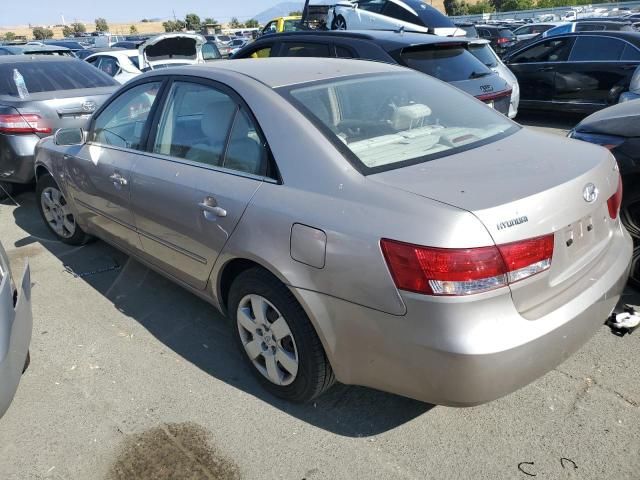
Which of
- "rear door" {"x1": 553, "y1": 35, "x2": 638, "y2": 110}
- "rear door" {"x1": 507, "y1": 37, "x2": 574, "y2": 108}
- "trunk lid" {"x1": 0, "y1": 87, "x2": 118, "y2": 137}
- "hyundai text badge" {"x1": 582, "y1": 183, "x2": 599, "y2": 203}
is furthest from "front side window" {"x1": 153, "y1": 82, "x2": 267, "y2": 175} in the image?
"rear door" {"x1": 507, "y1": 37, "x2": 574, "y2": 108}

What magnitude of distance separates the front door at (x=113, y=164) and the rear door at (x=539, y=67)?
298 inches

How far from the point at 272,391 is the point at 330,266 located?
933 mm

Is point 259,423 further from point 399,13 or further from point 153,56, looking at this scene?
point 153,56

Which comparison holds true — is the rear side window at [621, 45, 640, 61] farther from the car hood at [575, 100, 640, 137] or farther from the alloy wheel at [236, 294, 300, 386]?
the alloy wheel at [236, 294, 300, 386]

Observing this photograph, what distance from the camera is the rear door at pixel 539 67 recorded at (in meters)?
9.08

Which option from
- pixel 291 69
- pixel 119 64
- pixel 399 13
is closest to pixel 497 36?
pixel 399 13

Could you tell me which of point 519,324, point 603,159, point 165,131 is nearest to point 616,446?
point 519,324

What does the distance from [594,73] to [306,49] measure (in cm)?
492

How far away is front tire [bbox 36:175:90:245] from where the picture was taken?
4711mm

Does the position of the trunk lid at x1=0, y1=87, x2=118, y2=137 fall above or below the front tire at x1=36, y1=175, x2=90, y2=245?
above

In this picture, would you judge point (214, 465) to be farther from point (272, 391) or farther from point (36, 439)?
point (36, 439)

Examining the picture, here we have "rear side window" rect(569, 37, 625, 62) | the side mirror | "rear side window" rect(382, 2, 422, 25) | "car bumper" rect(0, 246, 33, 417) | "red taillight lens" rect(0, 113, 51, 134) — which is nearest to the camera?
"car bumper" rect(0, 246, 33, 417)

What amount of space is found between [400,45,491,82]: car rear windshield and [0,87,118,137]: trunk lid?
321cm

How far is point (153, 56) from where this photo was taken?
1084 centimetres
